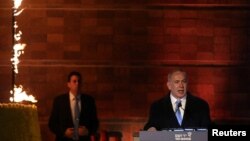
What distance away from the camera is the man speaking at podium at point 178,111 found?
6297 mm

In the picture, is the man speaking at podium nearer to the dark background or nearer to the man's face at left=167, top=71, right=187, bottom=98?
the man's face at left=167, top=71, right=187, bottom=98

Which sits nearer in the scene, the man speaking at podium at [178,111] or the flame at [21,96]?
the man speaking at podium at [178,111]

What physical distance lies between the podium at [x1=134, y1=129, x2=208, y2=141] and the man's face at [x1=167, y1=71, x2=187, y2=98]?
6.60 feet

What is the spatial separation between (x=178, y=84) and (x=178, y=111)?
0.40 m

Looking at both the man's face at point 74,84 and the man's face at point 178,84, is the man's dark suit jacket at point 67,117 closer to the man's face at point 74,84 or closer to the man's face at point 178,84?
the man's face at point 74,84

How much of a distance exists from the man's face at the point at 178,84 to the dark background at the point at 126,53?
99.3 inches

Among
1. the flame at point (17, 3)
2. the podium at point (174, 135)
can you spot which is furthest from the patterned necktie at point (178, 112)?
the flame at point (17, 3)

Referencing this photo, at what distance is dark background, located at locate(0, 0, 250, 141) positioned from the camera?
31.0ft

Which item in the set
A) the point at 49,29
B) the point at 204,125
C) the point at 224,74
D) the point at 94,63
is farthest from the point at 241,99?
the point at 204,125

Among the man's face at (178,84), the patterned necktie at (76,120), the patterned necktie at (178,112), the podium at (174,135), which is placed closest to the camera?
the podium at (174,135)

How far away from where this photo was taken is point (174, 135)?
467cm

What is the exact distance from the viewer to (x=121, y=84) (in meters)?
9.45

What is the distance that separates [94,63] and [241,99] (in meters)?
1.87

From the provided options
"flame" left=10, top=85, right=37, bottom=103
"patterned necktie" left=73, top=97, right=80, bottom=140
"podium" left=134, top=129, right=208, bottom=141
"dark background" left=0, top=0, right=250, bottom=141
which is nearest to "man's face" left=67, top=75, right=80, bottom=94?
"patterned necktie" left=73, top=97, right=80, bottom=140
